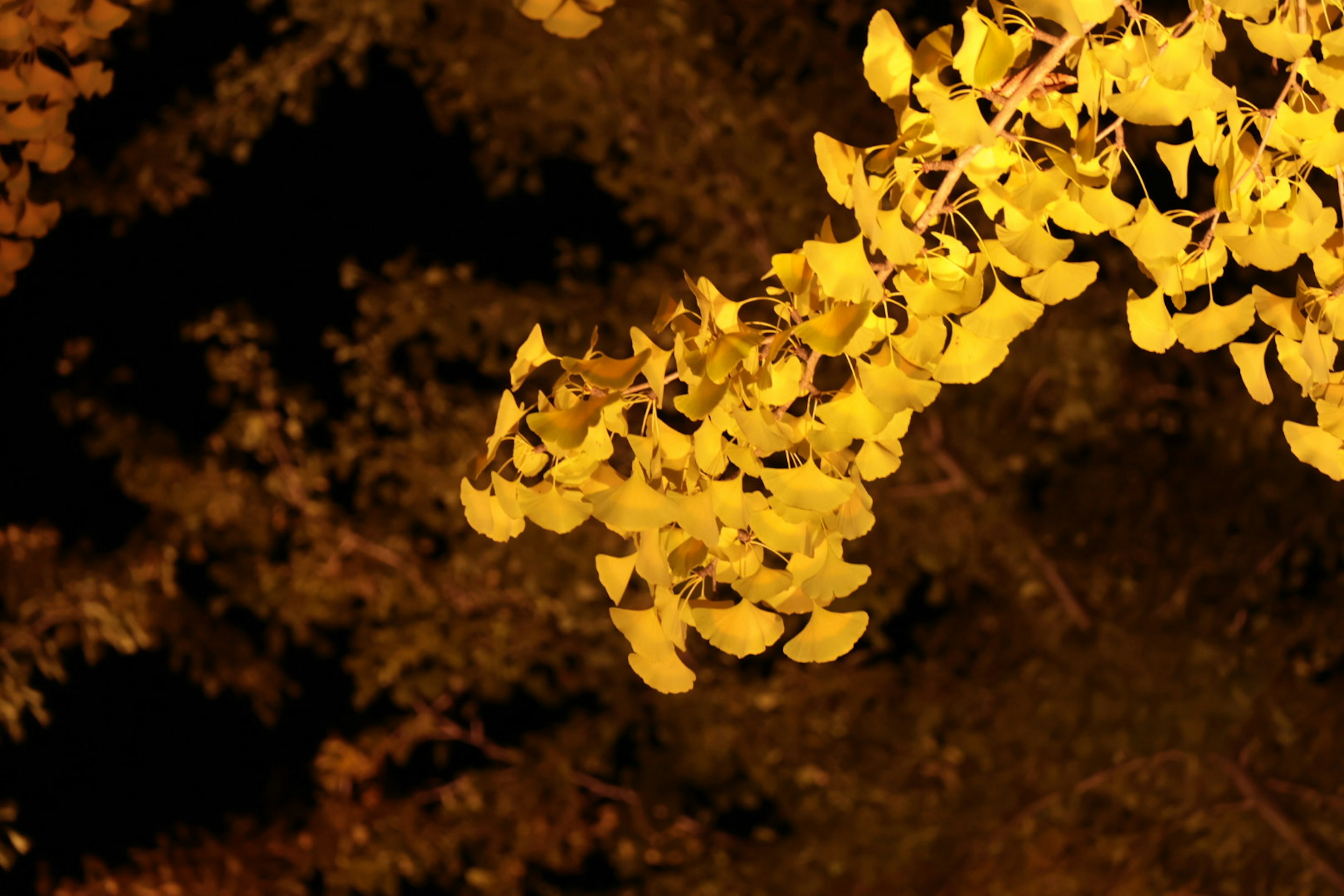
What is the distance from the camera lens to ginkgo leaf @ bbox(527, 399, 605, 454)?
0.54 metres

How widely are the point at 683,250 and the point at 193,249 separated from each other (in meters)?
0.87

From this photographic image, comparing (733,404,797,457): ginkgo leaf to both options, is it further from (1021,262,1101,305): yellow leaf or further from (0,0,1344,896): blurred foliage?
(0,0,1344,896): blurred foliage

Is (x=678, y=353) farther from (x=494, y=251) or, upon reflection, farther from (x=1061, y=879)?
(x=494, y=251)

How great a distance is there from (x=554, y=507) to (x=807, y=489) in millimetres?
113

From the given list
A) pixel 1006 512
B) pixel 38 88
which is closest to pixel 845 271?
pixel 38 88

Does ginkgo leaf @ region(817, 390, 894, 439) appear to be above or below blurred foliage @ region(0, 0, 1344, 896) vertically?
above

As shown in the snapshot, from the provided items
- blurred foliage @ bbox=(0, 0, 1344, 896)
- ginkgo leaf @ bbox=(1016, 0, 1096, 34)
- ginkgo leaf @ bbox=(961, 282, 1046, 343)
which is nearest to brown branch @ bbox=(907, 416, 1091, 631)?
blurred foliage @ bbox=(0, 0, 1344, 896)

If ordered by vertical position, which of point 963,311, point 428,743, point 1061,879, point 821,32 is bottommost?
point 428,743

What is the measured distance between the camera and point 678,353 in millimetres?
541

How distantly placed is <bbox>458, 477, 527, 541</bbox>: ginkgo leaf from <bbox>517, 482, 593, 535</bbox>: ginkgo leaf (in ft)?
0.05

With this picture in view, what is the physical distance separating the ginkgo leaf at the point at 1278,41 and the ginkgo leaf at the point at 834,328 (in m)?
0.18

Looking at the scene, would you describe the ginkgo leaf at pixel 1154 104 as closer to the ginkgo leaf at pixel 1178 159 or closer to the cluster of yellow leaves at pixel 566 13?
the ginkgo leaf at pixel 1178 159

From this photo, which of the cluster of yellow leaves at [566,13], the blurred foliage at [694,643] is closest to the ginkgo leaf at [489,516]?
the cluster of yellow leaves at [566,13]

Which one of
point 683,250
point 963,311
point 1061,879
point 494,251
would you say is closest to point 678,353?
point 963,311
